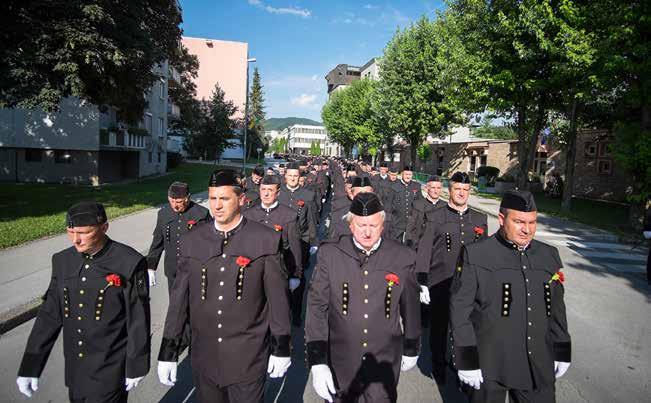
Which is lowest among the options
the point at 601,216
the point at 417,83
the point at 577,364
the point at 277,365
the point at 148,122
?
the point at 577,364

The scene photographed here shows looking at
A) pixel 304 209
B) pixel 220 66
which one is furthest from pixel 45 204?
pixel 220 66

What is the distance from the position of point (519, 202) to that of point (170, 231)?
171 inches

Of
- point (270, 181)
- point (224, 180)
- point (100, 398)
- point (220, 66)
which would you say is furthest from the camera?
point (220, 66)

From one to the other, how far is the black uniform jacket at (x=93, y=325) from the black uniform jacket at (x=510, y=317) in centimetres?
234

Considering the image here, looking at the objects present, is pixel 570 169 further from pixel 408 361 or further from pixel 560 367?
pixel 408 361

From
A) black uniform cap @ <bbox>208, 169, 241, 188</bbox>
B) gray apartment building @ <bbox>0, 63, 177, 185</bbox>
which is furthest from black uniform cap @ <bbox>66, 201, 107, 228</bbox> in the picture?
gray apartment building @ <bbox>0, 63, 177, 185</bbox>

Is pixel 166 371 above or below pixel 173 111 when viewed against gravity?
below

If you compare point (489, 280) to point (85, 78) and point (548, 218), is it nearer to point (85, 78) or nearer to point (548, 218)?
point (85, 78)

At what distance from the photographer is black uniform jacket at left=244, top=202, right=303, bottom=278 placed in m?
5.34

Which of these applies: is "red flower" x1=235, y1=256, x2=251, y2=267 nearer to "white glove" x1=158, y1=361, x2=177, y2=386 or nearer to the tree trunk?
"white glove" x1=158, y1=361, x2=177, y2=386

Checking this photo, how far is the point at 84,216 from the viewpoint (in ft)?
9.62

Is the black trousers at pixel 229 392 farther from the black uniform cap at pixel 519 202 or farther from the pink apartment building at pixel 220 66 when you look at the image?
the pink apartment building at pixel 220 66

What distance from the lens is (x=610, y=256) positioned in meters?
11.6

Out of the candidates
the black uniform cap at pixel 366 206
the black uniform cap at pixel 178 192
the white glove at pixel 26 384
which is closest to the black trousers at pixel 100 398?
the white glove at pixel 26 384
